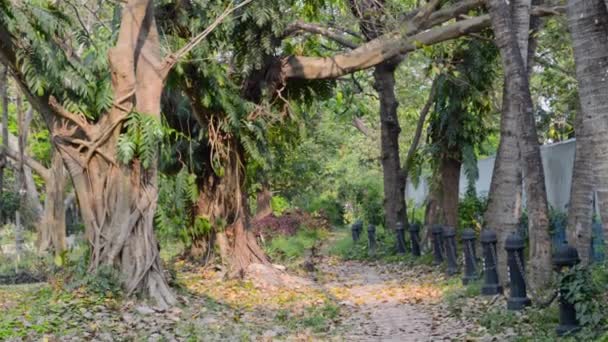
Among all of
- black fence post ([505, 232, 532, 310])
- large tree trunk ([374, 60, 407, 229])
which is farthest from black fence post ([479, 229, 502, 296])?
large tree trunk ([374, 60, 407, 229])

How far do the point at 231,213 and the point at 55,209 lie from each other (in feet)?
27.2

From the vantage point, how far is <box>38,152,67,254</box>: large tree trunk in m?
21.4

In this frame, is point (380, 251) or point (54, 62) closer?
point (54, 62)

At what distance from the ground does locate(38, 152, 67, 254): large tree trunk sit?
8513 mm

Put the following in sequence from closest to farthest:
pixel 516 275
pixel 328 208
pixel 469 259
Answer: pixel 516 275 < pixel 469 259 < pixel 328 208

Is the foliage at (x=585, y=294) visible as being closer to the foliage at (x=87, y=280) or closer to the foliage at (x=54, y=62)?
the foliage at (x=87, y=280)

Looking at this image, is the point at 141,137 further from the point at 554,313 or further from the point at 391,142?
the point at 391,142

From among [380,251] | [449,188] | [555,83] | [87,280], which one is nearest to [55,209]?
[380,251]

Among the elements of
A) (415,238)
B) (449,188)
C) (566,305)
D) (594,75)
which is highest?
(594,75)

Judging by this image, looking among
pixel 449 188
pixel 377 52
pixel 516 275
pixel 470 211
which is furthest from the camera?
pixel 470 211

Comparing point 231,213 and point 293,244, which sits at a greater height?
point 231,213

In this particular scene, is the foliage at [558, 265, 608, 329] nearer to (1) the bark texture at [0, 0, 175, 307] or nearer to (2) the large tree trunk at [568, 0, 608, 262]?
(2) the large tree trunk at [568, 0, 608, 262]

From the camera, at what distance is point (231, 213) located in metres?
15.3

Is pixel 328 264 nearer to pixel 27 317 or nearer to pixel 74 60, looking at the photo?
pixel 74 60
